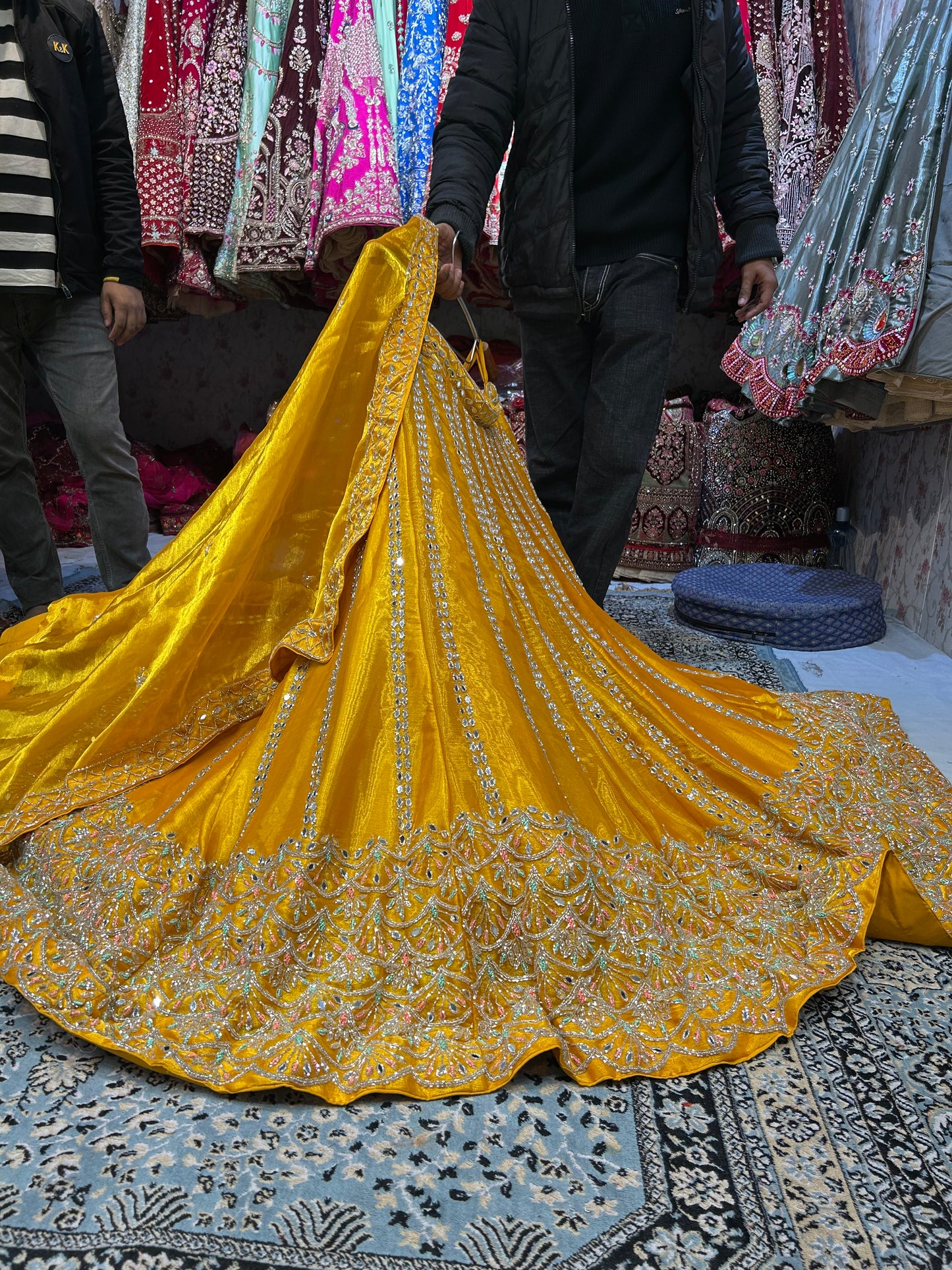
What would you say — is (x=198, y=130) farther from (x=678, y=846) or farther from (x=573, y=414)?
(x=678, y=846)

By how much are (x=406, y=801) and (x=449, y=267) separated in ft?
2.59

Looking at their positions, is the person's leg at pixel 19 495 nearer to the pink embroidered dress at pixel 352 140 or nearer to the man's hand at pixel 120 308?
the man's hand at pixel 120 308

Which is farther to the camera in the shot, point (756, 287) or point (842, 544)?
point (842, 544)

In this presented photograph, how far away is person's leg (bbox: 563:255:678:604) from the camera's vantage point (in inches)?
64.9

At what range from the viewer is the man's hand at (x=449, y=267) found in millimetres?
1288

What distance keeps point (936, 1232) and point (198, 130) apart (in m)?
3.12

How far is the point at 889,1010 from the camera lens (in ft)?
3.16

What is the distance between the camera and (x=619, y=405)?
1.70 meters

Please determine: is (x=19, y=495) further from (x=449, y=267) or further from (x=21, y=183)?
(x=449, y=267)

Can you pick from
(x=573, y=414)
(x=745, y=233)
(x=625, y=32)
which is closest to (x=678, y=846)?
(x=573, y=414)

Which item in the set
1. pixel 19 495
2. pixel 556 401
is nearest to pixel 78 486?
pixel 19 495

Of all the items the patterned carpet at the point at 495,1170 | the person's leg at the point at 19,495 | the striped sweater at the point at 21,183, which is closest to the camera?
the patterned carpet at the point at 495,1170

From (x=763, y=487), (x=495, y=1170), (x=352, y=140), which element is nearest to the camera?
(x=495, y=1170)

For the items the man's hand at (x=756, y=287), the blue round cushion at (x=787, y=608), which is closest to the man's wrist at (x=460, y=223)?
the man's hand at (x=756, y=287)
